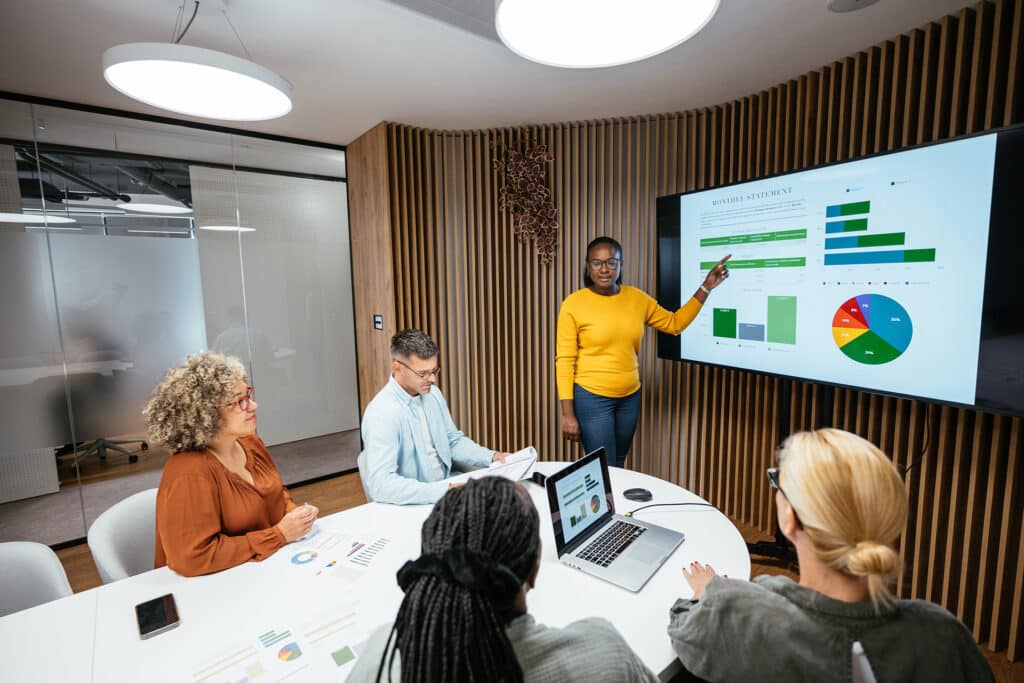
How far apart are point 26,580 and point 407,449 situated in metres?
1.30

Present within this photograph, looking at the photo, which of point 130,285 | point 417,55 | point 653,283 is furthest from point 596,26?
point 130,285

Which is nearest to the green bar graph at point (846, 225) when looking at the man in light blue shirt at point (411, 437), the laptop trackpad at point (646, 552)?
the laptop trackpad at point (646, 552)

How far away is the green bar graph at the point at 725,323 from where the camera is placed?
2.96 meters

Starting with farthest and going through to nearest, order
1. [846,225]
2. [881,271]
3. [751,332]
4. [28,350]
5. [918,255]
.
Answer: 1. [28,350]
2. [751,332]
3. [846,225]
4. [881,271]
5. [918,255]

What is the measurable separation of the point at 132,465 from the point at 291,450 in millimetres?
1137

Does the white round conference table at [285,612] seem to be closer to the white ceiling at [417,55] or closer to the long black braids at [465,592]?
the long black braids at [465,592]

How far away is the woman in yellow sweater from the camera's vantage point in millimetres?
2973

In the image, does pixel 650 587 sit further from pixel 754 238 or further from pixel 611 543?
pixel 754 238

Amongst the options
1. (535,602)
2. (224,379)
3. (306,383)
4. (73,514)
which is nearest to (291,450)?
(306,383)

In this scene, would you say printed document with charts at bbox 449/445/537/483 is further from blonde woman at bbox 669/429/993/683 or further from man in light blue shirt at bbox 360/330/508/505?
blonde woman at bbox 669/429/993/683

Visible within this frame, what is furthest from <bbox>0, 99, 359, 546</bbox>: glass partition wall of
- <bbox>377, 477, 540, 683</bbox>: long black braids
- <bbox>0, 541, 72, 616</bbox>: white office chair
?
<bbox>377, 477, 540, 683</bbox>: long black braids

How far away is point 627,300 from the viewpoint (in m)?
3.03

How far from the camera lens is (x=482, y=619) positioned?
756 mm

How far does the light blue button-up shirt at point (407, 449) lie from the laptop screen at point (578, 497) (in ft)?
1.78
